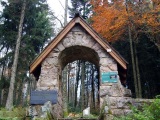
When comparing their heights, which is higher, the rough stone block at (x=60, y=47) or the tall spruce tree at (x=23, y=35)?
the tall spruce tree at (x=23, y=35)

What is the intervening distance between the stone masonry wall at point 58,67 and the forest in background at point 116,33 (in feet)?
23.2

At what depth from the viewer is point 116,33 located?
1816 centimetres

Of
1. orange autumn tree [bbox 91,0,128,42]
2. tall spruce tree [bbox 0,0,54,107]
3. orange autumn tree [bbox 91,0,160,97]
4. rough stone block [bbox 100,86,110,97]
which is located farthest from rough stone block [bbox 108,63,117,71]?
tall spruce tree [bbox 0,0,54,107]

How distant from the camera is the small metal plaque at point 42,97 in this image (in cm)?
834

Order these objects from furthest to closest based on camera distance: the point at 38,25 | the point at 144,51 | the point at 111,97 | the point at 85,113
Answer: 1. the point at 38,25
2. the point at 144,51
3. the point at 85,113
4. the point at 111,97

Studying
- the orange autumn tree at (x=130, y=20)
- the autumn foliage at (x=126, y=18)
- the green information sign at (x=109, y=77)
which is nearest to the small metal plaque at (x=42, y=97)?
the green information sign at (x=109, y=77)

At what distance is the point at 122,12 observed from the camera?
53.5 ft

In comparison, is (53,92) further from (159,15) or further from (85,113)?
(159,15)

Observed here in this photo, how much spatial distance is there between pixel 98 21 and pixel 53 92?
10.8 m

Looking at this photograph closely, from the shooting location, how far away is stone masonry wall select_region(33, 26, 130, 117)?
8602mm

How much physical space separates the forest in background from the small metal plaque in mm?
8724

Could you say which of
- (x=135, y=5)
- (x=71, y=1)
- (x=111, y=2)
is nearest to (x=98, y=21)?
(x=111, y=2)

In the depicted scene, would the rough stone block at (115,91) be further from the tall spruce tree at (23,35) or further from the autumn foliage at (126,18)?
the tall spruce tree at (23,35)

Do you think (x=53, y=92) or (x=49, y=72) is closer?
(x=53, y=92)
